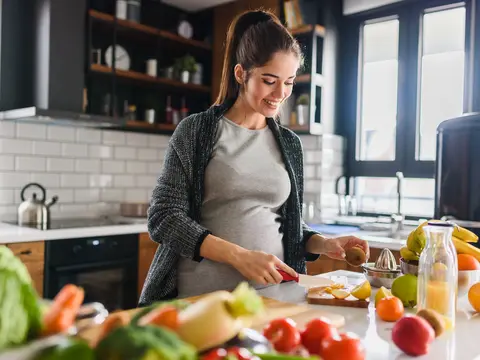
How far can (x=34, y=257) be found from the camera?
262 cm

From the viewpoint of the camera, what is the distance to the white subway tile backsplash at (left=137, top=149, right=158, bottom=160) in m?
3.94

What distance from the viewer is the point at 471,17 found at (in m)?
3.21

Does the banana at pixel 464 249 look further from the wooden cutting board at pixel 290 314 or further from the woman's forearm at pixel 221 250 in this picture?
the woman's forearm at pixel 221 250

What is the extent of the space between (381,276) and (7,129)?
2566 millimetres

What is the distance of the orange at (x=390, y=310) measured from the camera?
3.84ft

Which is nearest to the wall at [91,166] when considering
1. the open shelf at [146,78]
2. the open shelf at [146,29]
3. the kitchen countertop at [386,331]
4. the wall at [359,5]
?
the open shelf at [146,78]

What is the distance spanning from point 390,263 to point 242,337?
0.88m

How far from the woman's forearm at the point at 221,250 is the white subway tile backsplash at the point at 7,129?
2.33 meters

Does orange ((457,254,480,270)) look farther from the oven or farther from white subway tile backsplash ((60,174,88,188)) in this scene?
white subway tile backsplash ((60,174,88,188))

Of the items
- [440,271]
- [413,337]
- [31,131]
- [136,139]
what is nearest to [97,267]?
[31,131]

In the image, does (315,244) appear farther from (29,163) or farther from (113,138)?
(113,138)

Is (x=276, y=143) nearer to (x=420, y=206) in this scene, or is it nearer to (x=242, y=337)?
(x=242, y=337)

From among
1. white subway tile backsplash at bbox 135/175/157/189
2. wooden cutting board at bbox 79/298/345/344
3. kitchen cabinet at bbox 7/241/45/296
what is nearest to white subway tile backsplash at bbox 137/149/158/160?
white subway tile backsplash at bbox 135/175/157/189

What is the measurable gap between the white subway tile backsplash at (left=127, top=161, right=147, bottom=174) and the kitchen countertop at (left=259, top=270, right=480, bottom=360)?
8.42ft
